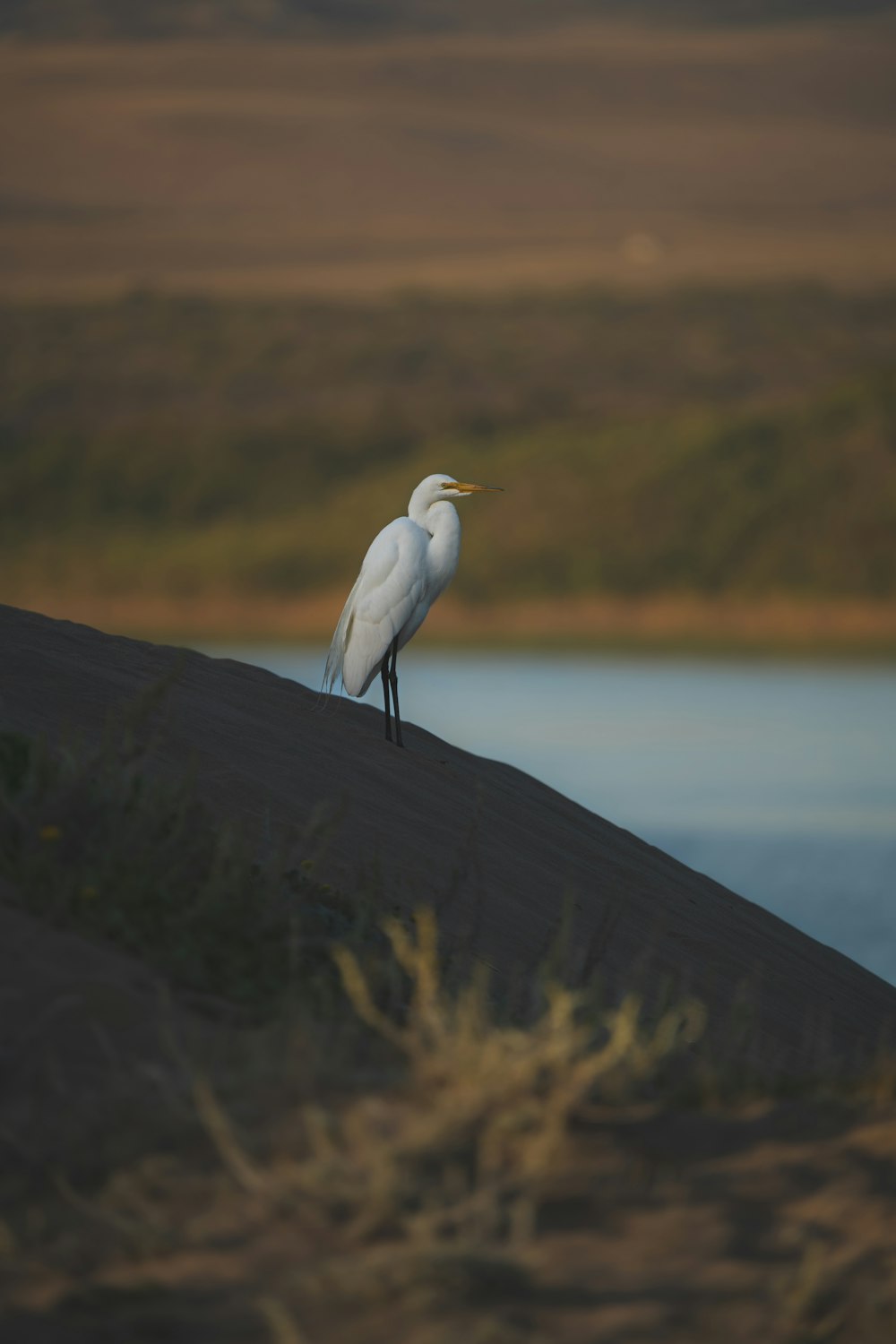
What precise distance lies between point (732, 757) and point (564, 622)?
67556mm

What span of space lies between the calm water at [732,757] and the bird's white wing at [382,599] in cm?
691

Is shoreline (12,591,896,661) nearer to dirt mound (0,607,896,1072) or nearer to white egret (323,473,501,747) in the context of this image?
white egret (323,473,501,747)

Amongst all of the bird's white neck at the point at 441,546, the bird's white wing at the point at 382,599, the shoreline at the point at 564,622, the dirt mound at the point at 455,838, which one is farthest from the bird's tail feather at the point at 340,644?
the shoreline at the point at 564,622

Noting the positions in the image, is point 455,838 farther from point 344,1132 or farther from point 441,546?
point 344,1132

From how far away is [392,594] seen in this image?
11.2m

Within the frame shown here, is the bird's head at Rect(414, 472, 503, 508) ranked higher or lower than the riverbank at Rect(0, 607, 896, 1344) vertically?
higher

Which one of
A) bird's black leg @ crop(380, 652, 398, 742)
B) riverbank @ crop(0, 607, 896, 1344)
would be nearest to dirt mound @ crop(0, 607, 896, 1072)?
bird's black leg @ crop(380, 652, 398, 742)

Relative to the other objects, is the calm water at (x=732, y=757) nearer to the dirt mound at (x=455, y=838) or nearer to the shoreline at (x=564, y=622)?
the dirt mound at (x=455, y=838)

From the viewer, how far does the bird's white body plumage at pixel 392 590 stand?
11172 millimetres

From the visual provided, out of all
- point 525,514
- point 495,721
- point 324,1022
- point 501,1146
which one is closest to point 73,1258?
point 501,1146

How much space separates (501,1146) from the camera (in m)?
4.10

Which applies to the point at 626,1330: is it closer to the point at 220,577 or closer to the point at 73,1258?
the point at 73,1258

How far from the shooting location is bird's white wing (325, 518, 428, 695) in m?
11.2

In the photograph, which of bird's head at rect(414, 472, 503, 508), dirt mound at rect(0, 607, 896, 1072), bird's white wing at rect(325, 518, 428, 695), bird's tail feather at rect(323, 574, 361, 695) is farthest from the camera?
bird's head at rect(414, 472, 503, 508)
